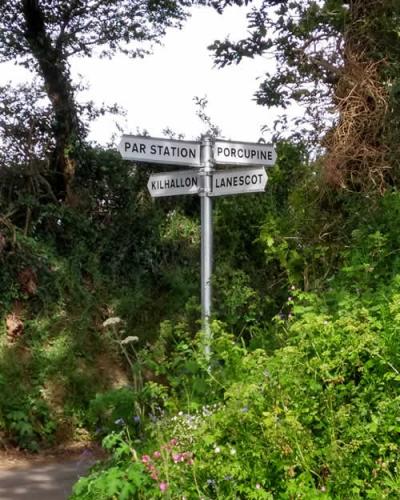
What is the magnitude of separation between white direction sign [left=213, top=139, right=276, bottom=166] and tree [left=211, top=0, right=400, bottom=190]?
4.51 feet

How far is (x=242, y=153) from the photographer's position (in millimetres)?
7258

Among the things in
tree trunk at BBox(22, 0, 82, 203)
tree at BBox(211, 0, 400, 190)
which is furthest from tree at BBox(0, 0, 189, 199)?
tree at BBox(211, 0, 400, 190)

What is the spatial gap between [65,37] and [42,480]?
8.50m

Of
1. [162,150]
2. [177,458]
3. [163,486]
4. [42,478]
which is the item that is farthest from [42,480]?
[163,486]

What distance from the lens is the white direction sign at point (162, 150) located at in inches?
276

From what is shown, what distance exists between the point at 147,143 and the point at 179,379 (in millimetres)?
2136

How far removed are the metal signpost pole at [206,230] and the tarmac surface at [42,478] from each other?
59.5 inches

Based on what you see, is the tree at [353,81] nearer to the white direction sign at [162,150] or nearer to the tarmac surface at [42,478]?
the white direction sign at [162,150]

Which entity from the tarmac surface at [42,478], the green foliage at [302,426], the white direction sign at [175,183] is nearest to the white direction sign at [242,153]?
the white direction sign at [175,183]

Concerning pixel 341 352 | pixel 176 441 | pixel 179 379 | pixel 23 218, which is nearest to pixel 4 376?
Result: pixel 23 218

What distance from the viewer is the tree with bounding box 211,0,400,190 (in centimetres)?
857

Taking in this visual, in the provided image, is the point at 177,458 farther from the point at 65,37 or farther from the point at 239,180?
the point at 65,37

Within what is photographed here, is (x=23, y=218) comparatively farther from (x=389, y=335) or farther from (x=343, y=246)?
(x=389, y=335)

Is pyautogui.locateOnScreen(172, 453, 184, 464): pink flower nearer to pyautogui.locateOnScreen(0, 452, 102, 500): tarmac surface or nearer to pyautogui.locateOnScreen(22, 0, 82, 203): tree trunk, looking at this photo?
pyautogui.locateOnScreen(0, 452, 102, 500): tarmac surface
